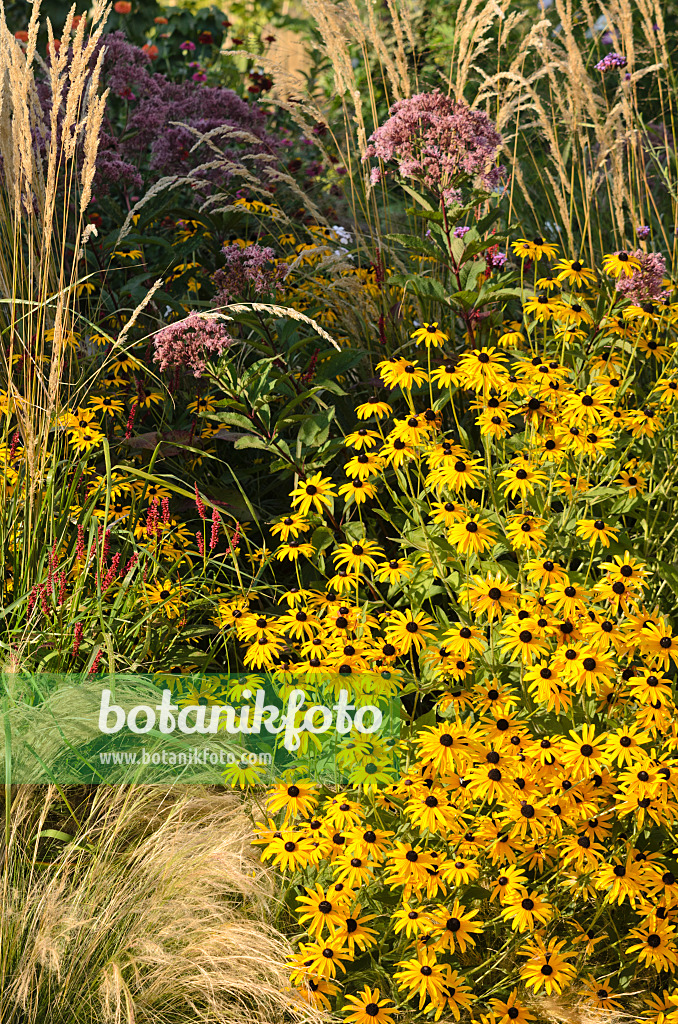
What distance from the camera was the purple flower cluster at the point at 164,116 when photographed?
421 cm

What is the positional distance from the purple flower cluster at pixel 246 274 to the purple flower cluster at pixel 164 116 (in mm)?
859

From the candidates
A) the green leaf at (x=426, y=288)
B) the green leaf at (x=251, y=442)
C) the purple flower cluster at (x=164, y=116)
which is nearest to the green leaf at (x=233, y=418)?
the green leaf at (x=251, y=442)

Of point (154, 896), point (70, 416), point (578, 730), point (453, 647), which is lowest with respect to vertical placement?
point (154, 896)

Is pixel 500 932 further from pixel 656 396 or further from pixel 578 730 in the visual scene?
pixel 656 396

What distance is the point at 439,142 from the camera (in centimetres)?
311

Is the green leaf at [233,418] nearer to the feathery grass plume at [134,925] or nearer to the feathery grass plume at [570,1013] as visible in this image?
the feathery grass plume at [134,925]

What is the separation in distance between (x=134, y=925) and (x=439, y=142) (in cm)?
231

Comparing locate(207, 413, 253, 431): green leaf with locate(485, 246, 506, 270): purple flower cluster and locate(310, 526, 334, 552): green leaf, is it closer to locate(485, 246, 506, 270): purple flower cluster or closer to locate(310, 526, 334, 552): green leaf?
locate(310, 526, 334, 552): green leaf

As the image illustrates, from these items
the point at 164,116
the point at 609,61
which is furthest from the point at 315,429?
the point at 609,61

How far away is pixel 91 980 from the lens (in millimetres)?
2049

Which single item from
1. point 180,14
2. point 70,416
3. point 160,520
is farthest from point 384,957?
point 180,14

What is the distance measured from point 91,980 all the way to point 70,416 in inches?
60.0

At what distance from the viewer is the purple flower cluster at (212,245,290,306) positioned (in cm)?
326

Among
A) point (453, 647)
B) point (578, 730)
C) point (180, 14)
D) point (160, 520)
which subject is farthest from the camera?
point (180, 14)
